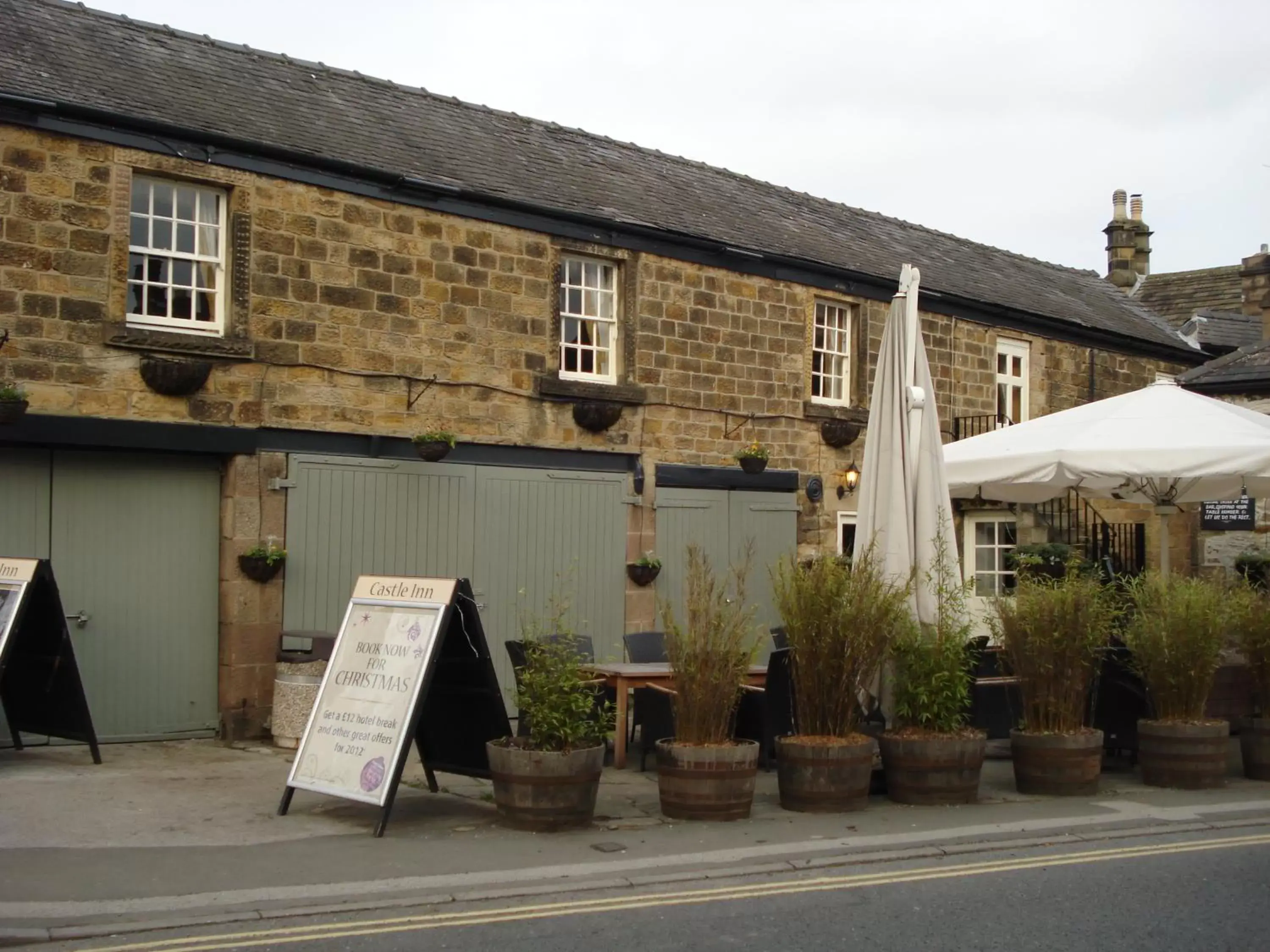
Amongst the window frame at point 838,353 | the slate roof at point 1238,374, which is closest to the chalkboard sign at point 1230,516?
the slate roof at point 1238,374

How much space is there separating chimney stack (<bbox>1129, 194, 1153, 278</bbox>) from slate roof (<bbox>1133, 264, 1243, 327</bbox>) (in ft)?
0.83

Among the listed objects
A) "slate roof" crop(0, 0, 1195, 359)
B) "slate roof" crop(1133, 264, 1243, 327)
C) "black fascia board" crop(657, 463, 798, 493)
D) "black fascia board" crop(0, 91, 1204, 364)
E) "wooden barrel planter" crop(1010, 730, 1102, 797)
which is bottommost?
"wooden barrel planter" crop(1010, 730, 1102, 797)

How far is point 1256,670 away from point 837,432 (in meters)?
7.01

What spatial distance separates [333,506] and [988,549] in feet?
32.9

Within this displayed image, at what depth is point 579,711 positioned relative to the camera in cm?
813

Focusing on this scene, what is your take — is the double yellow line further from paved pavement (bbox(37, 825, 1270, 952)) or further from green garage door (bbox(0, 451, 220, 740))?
green garage door (bbox(0, 451, 220, 740))

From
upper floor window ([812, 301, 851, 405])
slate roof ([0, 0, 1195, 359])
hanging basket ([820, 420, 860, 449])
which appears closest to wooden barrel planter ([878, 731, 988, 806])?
slate roof ([0, 0, 1195, 359])

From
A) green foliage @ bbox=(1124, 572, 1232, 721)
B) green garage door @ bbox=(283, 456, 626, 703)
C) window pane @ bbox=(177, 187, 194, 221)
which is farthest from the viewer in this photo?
green garage door @ bbox=(283, 456, 626, 703)

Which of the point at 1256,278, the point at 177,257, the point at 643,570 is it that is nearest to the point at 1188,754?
the point at 643,570

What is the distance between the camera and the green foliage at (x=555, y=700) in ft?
26.5

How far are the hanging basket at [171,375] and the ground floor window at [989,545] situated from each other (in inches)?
435

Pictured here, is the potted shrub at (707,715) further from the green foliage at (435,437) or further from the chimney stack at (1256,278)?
the chimney stack at (1256,278)

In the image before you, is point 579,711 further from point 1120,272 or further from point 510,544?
point 1120,272

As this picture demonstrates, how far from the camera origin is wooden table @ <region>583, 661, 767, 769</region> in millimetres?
10227
